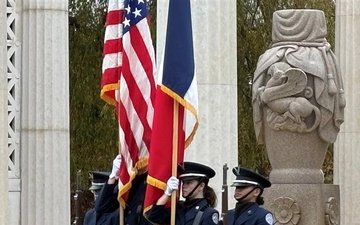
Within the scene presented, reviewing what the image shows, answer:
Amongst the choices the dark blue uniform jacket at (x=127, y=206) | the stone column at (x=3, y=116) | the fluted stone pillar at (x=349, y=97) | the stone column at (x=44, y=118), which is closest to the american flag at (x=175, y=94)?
the dark blue uniform jacket at (x=127, y=206)

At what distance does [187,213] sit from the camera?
806 inches

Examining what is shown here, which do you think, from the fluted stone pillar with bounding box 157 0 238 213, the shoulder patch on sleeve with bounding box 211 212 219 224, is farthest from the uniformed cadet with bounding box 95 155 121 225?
the fluted stone pillar with bounding box 157 0 238 213

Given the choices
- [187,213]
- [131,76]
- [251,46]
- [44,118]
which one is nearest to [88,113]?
[251,46]

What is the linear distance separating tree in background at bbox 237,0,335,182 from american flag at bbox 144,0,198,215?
30387mm

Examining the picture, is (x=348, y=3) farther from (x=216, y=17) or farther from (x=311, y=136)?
(x=311, y=136)

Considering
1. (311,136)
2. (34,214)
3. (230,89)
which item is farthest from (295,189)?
(34,214)

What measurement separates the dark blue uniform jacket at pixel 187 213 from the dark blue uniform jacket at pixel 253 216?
0.76m

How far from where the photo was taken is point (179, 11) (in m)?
21.2

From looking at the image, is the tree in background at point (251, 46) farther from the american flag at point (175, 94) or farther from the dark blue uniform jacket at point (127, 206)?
the american flag at point (175, 94)

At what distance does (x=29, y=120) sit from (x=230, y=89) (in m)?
5.46

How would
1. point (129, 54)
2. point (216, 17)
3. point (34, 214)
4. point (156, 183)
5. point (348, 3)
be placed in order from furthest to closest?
point (348, 3), point (34, 214), point (216, 17), point (129, 54), point (156, 183)

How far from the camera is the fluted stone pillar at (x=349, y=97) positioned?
35.3m

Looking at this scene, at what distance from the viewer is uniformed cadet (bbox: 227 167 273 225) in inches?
831

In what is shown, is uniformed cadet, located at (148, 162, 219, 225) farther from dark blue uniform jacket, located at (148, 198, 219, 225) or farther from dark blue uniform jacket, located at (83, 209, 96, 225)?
dark blue uniform jacket, located at (83, 209, 96, 225)
